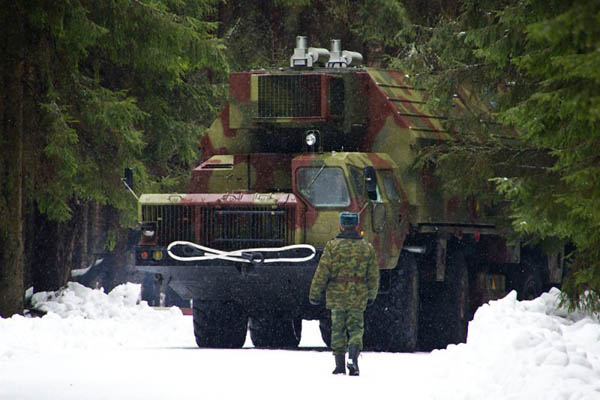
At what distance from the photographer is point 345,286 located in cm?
1408

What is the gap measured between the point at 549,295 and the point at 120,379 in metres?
5.77

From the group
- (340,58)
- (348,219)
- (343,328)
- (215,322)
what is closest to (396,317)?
(215,322)

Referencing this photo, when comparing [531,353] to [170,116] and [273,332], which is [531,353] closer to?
[273,332]

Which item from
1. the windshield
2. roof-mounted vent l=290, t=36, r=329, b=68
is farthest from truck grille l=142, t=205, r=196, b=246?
roof-mounted vent l=290, t=36, r=329, b=68

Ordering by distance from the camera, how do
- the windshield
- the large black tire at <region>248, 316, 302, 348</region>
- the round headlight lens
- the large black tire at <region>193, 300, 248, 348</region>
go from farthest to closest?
1. the large black tire at <region>248, 316, 302, 348</region>
2. the large black tire at <region>193, 300, 248, 348</region>
3. the round headlight lens
4. the windshield

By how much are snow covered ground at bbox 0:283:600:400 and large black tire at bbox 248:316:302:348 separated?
2463 mm

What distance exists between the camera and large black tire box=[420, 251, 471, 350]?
63.7 feet

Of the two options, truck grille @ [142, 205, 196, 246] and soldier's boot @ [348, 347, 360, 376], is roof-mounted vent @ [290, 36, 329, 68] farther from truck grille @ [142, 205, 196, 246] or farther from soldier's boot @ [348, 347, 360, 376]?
soldier's boot @ [348, 347, 360, 376]

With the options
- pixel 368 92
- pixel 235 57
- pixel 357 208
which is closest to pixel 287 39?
pixel 235 57

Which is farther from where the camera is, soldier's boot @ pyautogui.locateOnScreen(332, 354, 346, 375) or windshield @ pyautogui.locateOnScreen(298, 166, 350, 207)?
windshield @ pyautogui.locateOnScreen(298, 166, 350, 207)

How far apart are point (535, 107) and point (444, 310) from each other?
345 inches

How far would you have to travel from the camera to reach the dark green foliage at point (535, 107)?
842cm

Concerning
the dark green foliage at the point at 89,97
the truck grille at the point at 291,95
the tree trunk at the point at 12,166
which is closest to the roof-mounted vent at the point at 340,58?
the truck grille at the point at 291,95

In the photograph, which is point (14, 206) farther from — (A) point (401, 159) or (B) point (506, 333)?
(B) point (506, 333)
